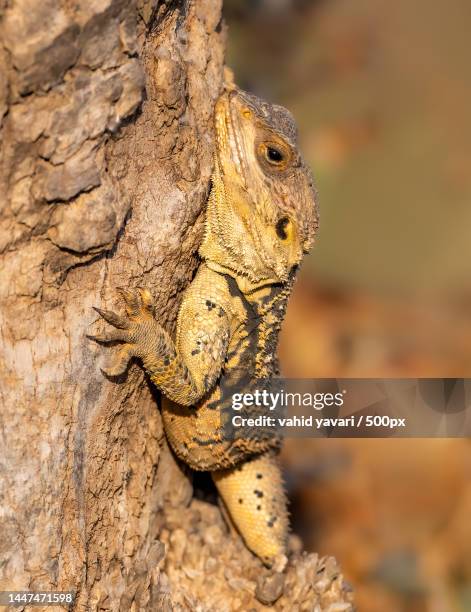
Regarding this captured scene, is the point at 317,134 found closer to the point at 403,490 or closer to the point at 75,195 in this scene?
the point at 403,490

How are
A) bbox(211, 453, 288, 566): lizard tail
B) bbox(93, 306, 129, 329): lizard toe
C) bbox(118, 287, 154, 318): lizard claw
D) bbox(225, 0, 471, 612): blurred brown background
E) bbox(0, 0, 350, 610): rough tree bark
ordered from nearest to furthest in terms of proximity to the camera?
bbox(0, 0, 350, 610): rough tree bark, bbox(93, 306, 129, 329): lizard toe, bbox(118, 287, 154, 318): lizard claw, bbox(211, 453, 288, 566): lizard tail, bbox(225, 0, 471, 612): blurred brown background

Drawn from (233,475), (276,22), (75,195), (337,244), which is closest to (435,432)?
(233,475)

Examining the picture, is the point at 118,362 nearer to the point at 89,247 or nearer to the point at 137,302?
the point at 137,302

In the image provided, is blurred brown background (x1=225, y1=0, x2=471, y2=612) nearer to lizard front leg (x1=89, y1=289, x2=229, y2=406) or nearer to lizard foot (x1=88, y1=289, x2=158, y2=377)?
lizard front leg (x1=89, y1=289, x2=229, y2=406)

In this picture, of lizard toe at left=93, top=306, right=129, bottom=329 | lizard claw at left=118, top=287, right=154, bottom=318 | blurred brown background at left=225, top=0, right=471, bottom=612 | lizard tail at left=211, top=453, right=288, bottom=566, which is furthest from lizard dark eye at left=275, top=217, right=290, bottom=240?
blurred brown background at left=225, top=0, right=471, bottom=612

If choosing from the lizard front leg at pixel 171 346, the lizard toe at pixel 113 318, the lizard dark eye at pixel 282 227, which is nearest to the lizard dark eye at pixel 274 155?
the lizard dark eye at pixel 282 227

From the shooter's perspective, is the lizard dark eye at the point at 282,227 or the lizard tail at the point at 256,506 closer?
the lizard dark eye at the point at 282,227

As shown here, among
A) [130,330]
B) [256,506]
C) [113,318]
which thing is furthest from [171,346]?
[256,506]

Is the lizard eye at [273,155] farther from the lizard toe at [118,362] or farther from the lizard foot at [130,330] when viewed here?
the lizard toe at [118,362]
